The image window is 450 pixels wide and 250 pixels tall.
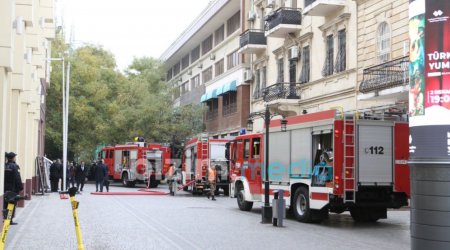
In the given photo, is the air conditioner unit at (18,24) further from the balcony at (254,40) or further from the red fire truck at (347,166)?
the balcony at (254,40)

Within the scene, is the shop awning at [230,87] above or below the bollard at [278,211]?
above

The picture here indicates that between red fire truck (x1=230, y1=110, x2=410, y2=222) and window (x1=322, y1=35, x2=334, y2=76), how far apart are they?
11297 millimetres

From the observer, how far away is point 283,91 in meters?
33.1

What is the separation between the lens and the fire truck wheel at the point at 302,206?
17.2 m

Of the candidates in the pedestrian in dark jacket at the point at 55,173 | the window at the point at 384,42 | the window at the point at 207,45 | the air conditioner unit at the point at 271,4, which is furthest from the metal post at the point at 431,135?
the window at the point at 207,45

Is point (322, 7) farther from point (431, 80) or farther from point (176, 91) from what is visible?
point (176, 91)

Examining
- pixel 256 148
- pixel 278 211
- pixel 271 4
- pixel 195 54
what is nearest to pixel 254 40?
pixel 271 4

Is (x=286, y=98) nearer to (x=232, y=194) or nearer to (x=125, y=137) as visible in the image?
(x=232, y=194)

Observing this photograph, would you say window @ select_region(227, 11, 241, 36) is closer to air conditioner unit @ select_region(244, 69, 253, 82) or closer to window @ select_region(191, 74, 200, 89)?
air conditioner unit @ select_region(244, 69, 253, 82)

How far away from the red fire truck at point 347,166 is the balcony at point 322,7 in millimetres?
10724

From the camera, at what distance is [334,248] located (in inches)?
486

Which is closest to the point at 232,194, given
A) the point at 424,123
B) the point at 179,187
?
the point at 179,187

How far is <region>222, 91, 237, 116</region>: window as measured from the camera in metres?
43.6

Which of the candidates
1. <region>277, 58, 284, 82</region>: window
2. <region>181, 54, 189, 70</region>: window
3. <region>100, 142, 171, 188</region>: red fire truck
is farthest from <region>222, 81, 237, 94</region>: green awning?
<region>181, 54, 189, 70</region>: window
